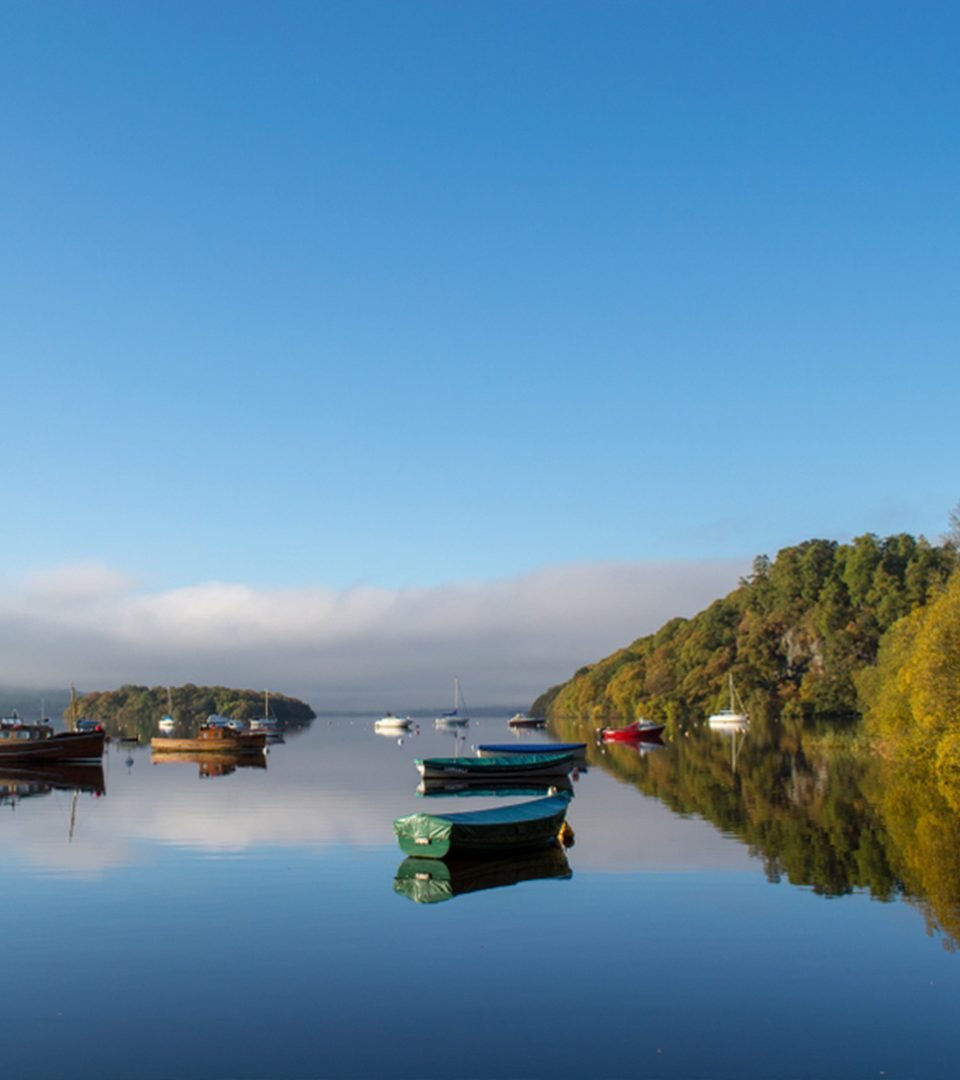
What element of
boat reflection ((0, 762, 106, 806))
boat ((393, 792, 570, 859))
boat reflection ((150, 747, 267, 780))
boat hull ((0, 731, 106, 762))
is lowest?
boat reflection ((150, 747, 267, 780))

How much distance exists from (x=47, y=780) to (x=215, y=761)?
1048 inches

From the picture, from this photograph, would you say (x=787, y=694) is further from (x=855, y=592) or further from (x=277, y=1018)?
(x=277, y=1018)

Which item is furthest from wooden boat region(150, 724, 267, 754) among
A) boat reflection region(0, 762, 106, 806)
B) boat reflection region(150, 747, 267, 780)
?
boat reflection region(0, 762, 106, 806)

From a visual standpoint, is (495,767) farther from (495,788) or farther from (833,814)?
(833,814)

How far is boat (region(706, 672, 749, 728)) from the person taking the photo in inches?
6747

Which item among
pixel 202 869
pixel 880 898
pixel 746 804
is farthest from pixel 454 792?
pixel 880 898

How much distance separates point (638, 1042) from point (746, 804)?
36.9 meters

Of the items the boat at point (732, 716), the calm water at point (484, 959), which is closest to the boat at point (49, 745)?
the calm water at point (484, 959)

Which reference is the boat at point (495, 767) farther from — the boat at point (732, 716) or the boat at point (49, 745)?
the boat at point (732, 716)

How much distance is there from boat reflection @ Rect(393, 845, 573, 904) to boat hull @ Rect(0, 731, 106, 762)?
6874cm

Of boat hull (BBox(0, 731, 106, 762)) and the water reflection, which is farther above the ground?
boat hull (BBox(0, 731, 106, 762))

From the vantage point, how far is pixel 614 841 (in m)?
41.3

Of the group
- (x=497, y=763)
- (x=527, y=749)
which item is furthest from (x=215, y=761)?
(x=497, y=763)

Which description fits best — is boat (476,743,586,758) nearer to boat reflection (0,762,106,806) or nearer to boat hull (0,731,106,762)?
boat reflection (0,762,106,806)
